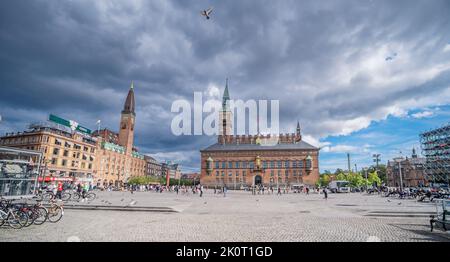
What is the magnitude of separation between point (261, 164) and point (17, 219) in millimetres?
70888

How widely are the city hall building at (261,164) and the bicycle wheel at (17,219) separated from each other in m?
66.4

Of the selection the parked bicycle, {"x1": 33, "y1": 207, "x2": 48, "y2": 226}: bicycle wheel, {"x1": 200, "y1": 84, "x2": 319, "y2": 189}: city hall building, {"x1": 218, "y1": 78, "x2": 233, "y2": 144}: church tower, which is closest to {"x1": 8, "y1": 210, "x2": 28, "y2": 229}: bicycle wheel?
the parked bicycle

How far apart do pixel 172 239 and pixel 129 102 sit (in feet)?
316

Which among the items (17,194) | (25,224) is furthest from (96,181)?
(25,224)

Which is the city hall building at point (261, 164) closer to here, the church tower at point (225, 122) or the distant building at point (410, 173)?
the church tower at point (225, 122)

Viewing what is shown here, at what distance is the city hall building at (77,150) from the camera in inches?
2104

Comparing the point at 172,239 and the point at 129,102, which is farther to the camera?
the point at 129,102

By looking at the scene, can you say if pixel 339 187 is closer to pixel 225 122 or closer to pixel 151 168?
pixel 225 122

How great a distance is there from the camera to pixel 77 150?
6228 centimetres

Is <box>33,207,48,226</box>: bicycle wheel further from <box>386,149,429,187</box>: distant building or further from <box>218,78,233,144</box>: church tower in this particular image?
<box>386,149,429,187</box>: distant building

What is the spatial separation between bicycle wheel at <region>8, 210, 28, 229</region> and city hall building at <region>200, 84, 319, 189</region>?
66.4 meters

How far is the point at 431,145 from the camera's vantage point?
57.9 meters

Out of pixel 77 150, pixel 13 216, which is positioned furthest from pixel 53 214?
pixel 77 150
